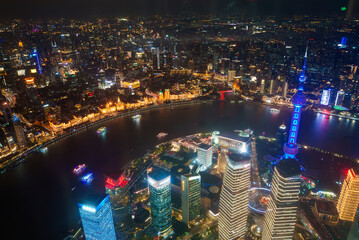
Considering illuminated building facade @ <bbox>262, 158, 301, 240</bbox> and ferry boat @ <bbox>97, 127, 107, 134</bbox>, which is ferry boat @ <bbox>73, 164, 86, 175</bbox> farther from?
illuminated building facade @ <bbox>262, 158, 301, 240</bbox>

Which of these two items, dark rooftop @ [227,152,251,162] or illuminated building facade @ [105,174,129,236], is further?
illuminated building facade @ [105,174,129,236]

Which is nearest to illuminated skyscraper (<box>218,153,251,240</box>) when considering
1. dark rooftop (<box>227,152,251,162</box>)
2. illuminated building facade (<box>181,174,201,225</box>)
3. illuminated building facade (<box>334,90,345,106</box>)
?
dark rooftop (<box>227,152,251,162</box>)

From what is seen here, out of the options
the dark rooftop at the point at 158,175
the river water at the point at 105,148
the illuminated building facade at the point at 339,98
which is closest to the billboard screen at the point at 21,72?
the river water at the point at 105,148

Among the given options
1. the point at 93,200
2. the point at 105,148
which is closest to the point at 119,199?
the point at 93,200

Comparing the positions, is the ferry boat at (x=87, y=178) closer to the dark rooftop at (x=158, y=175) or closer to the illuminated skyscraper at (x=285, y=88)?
the dark rooftop at (x=158, y=175)

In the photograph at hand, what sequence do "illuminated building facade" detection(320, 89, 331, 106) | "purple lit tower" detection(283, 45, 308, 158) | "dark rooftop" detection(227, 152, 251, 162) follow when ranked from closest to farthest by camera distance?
"dark rooftop" detection(227, 152, 251, 162)
"purple lit tower" detection(283, 45, 308, 158)
"illuminated building facade" detection(320, 89, 331, 106)

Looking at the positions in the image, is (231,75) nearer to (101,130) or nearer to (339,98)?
(339,98)

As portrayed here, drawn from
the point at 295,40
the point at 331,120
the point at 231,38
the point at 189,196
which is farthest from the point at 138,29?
the point at 189,196
